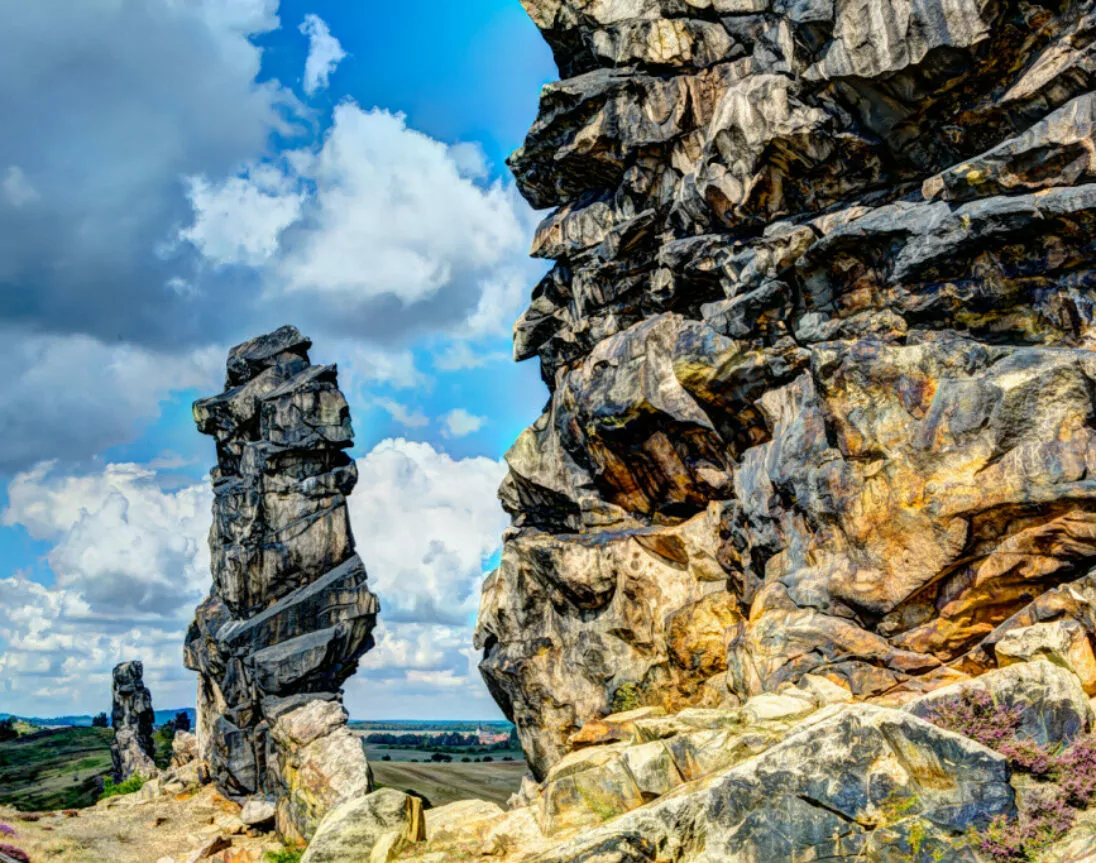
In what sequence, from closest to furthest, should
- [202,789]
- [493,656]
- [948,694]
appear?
[948,694]
[493,656]
[202,789]

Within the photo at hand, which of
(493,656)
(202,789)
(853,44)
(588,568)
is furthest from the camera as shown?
(202,789)

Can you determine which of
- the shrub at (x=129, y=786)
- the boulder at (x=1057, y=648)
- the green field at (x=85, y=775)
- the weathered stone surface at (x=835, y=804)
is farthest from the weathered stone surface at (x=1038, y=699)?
the shrub at (x=129, y=786)

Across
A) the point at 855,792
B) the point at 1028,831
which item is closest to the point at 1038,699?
the point at 1028,831

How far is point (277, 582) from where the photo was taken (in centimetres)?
7219

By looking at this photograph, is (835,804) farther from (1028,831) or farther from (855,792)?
(1028,831)

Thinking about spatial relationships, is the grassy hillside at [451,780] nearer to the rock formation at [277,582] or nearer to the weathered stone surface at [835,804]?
the rock formation at [277,582]

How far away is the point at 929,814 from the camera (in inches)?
898

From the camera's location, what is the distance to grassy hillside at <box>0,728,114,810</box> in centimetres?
9200

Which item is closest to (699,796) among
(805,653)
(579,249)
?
(805,653)

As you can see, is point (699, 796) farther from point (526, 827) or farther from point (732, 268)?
point (732, 268)

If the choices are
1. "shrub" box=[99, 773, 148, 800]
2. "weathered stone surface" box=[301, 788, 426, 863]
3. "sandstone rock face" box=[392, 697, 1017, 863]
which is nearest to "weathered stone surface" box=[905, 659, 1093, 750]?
"sandstone rock face" box=[392, 697, 1017, 863]

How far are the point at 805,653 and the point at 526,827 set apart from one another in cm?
1319

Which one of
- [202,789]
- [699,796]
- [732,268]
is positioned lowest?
[202,789]

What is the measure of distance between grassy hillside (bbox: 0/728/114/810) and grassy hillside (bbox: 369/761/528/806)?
3093cm
